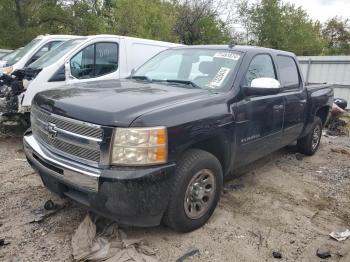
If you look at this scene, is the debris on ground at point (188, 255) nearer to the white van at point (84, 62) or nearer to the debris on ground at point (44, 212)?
the debris on ground at point (44, 212)

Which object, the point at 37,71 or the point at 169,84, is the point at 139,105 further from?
the point at 37,71

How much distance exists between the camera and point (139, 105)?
10.0 feet

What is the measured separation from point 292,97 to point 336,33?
4723 cm

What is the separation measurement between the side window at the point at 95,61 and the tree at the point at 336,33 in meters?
41.8

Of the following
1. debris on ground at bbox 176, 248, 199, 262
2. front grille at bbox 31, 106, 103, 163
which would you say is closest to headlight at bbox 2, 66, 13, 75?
front grille at bbox 31, 106, 103, 163

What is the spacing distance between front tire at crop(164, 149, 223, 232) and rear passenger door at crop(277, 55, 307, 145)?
181 centimetres

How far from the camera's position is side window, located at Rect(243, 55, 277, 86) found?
416cm

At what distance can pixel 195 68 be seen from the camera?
423 cm

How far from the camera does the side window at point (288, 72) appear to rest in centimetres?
505

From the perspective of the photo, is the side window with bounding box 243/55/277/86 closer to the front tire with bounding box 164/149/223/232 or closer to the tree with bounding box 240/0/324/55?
the front tire with bounding box 164/149/223/232

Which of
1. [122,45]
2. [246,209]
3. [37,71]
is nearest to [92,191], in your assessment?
[246,209]

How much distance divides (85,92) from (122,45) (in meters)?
4.29

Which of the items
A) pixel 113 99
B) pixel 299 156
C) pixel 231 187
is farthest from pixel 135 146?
pixel 299 156

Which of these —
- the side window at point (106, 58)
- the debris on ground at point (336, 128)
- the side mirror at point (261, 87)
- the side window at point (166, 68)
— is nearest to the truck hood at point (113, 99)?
the side window at point (166, 68)
